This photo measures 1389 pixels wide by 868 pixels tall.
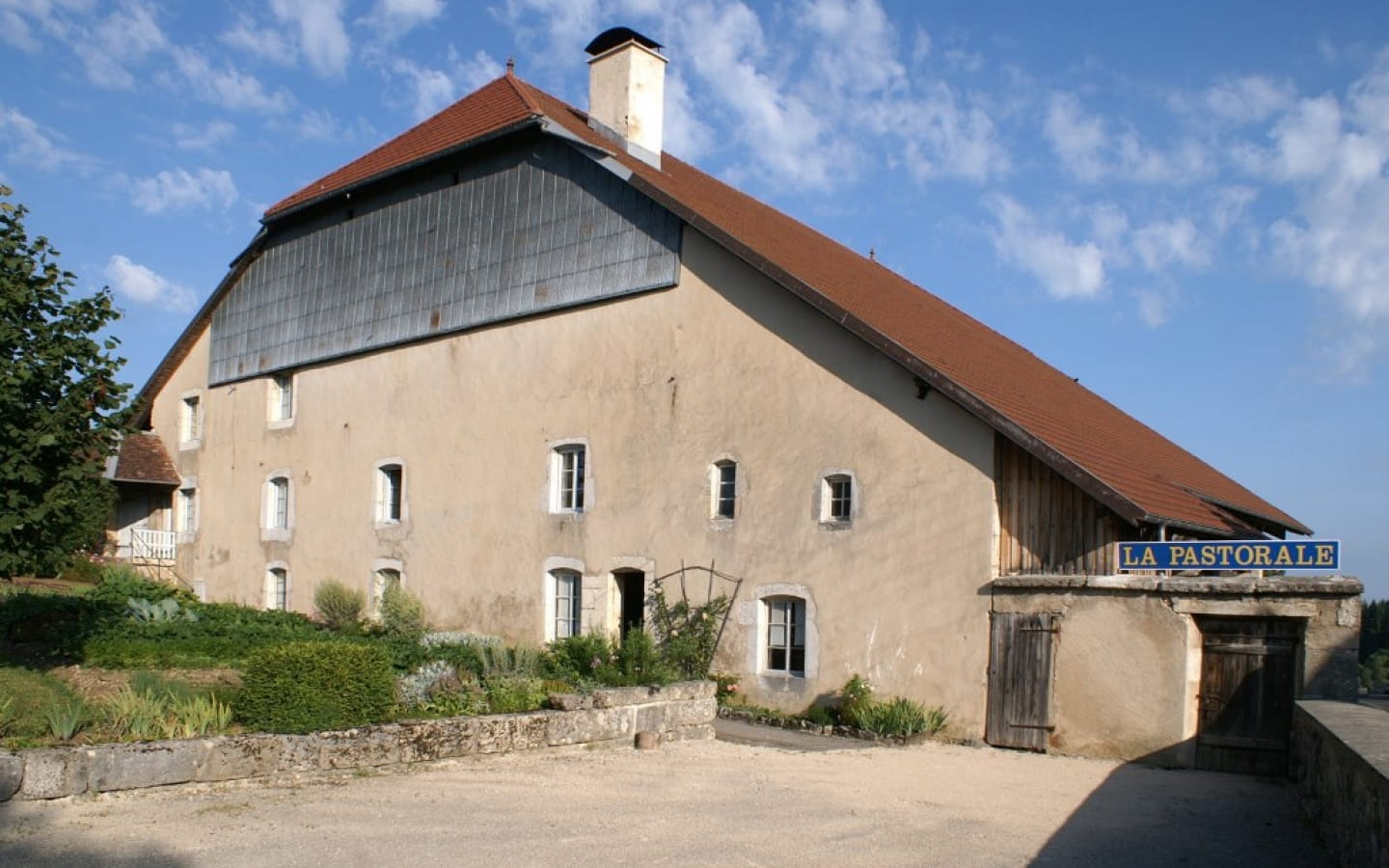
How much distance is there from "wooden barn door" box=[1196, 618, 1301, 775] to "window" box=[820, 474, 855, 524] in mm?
4035

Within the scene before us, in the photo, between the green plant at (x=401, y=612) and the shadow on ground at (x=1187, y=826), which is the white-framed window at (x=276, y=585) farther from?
the shadow on ground at (x=1187, y=826)

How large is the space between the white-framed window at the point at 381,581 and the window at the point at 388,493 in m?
0.75

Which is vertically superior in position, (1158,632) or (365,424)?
(365,424)

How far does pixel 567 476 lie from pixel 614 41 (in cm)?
670

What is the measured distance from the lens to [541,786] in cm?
863

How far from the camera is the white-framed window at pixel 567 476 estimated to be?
16.3m

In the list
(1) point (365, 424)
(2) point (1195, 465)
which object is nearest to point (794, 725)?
(1) point (365, 424)

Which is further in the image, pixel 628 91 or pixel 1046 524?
pixel 628 91

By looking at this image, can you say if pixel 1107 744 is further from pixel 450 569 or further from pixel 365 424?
pixel 365 424

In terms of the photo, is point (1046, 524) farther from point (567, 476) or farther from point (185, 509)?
point (185, 509)

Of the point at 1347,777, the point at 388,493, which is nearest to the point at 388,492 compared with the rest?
the point at 388,493

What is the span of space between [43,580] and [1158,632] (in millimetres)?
19561

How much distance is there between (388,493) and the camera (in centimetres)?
1917

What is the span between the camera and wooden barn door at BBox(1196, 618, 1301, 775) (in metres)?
10.8
